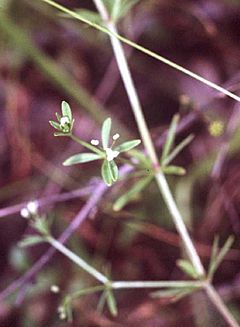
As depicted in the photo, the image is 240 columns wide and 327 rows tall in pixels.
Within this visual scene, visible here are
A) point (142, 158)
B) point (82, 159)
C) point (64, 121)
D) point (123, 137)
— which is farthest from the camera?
point (123, 137)

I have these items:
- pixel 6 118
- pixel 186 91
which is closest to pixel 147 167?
pixel 186 91

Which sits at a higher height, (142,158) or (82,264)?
(142,158)

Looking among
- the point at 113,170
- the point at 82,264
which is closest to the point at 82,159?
the point at 113,170

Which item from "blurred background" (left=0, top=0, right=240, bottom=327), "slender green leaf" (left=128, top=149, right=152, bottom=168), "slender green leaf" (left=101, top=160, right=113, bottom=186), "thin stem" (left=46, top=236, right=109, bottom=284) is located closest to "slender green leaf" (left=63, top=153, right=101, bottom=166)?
"slender green leaf" (left=101, top=160, right=113, bottom=186)

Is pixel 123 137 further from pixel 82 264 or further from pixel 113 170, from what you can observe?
pixel 113 170

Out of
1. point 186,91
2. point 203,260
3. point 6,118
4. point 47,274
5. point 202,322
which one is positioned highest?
point 6,118

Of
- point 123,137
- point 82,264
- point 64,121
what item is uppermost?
point 123,137

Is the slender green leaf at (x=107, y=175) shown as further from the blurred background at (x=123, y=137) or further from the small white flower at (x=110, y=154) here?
the blurred background at (x=123, y=137)

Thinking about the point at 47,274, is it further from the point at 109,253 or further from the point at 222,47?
the point at 222,47

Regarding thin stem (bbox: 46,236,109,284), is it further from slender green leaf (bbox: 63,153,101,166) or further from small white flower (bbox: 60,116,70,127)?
small white flower (bbox: 60,116,70,127)
